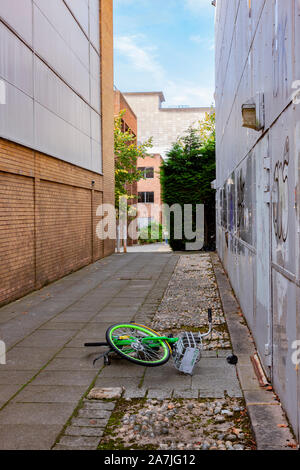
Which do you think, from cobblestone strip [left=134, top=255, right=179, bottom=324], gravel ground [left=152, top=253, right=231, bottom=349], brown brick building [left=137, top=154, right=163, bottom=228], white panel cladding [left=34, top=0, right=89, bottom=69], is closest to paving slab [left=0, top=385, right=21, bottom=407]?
gravel ground [left=152, top=253, right=231, bottom=349]

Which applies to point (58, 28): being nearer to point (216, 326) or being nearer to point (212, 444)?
point (216, 326)

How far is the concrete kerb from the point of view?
11.9ft

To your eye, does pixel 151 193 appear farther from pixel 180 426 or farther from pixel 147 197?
pixel 180 426

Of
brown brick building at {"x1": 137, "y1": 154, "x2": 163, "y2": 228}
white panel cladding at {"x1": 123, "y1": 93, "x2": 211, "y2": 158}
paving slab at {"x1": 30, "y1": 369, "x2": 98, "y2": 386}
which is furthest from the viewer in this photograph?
white panel cladding at {"x1": 123, "y1": 93, "x2": 211, "y2": 158}

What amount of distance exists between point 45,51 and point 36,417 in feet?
35.2

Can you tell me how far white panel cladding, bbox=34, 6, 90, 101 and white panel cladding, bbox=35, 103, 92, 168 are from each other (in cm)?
146

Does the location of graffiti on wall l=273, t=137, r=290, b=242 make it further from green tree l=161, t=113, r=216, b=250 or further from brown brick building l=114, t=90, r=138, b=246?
brown brick building l=114, t=90, r=138, b=246

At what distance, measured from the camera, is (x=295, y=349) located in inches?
142

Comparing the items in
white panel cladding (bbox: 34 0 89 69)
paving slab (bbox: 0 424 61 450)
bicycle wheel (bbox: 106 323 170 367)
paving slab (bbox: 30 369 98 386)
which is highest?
white panel cladding (bbox: 34 0 89 69)

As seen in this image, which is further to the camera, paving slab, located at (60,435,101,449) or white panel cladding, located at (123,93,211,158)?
white panel cladding, located at (123,93,211,158)

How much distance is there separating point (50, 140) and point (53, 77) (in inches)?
74.0

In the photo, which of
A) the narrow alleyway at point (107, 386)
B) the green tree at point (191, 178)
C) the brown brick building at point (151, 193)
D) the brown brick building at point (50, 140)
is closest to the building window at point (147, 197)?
the brown brick building at point (151, 193)

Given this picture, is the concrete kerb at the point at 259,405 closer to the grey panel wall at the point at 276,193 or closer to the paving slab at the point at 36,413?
the grey panel wall at the point at 276,193

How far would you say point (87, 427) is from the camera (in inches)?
160
